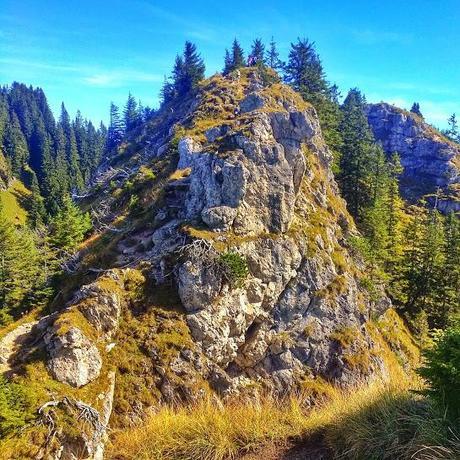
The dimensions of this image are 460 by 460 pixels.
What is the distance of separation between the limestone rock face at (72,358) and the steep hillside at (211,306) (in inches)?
2.4

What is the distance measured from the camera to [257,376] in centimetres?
2667

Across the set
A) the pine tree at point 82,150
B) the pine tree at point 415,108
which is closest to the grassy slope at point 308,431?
the pine tree at point 82,150

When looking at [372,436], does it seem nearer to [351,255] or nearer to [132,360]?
[132,360]

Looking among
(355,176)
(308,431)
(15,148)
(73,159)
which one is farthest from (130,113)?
(308,431)

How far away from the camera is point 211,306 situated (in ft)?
86.0

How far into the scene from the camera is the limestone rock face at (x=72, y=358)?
1967cm

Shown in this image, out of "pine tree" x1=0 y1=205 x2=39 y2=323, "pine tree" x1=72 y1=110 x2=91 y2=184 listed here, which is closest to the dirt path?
"pine tree" x1=0 y1=205 x2=39 y2=323

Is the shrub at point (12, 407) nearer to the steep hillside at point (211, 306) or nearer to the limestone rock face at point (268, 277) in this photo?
the steep hillside at point (211, 306)

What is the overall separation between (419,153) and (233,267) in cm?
10453

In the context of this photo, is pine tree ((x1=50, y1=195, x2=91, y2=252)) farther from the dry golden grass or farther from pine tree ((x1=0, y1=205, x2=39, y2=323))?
the dry golden grass

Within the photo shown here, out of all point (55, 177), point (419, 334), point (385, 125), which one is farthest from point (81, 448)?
point (385, 125)

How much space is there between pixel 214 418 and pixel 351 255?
3308cm

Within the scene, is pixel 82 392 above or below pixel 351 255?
below

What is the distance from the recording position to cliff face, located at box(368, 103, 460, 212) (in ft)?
323
